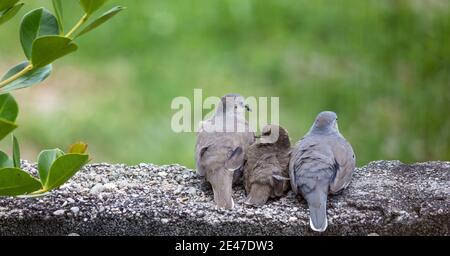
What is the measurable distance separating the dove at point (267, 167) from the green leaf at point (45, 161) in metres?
0.59

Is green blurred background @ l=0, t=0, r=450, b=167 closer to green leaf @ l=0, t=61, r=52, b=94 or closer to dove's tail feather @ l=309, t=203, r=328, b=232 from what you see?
dove's tail feather @ l=309, t=203, r=328, b=232

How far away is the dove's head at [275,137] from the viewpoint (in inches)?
116

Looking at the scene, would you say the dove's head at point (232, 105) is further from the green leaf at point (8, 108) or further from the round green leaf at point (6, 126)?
the round green leaf at point (6, 126)

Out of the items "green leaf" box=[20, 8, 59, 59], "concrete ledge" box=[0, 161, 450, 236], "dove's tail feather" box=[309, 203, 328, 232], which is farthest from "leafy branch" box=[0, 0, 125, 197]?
"dove's tail feather" box=[309, 203, 328, 232]

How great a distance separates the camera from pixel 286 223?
8.63ft

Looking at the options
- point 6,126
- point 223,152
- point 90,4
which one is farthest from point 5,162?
point 223,152

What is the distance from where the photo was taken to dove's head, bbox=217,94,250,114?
3250 mm

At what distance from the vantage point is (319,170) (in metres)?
2.80

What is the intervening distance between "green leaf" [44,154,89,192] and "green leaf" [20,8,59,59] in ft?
1.01

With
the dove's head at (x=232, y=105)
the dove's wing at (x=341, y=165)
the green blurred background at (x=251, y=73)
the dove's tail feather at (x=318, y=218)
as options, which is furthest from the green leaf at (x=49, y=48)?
the green blurred background at (x=251, y=73)

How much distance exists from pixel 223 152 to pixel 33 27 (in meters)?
0.76
